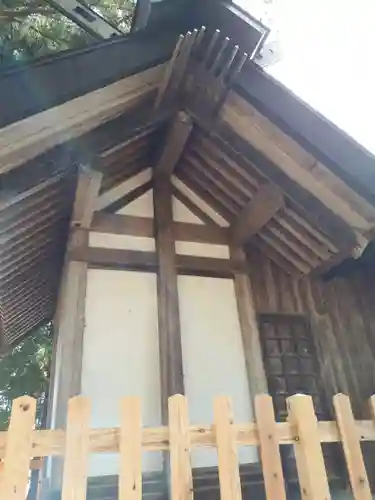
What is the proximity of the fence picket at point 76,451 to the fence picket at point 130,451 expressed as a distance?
0.13 meters

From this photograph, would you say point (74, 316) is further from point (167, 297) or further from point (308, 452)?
point (308, 452)

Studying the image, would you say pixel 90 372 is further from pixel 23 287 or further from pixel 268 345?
pixel 23 287

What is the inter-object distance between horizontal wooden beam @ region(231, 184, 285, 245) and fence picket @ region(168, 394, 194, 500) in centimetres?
193

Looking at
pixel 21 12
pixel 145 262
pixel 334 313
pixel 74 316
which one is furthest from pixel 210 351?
pixel 21 12

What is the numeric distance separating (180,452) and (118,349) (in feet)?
5.20

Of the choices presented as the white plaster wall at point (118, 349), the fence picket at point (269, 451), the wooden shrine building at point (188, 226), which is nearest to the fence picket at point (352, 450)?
the fence picket at point (269, 451)

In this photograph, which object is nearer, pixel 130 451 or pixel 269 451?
pixel 130 451

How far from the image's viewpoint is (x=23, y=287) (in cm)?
443

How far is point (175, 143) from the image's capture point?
359 centimetres

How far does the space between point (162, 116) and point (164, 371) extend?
5.89 ft

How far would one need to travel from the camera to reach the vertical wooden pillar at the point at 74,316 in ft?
9.29

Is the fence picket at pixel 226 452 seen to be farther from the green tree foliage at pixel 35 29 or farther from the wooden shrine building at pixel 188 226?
the green tree foliage at pixel 35 29

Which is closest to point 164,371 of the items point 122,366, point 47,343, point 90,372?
point 122,366

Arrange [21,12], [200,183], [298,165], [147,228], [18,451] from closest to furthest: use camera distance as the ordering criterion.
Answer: [18,451] → [298,165] → [147,228] → [200,183] → [21,12]
